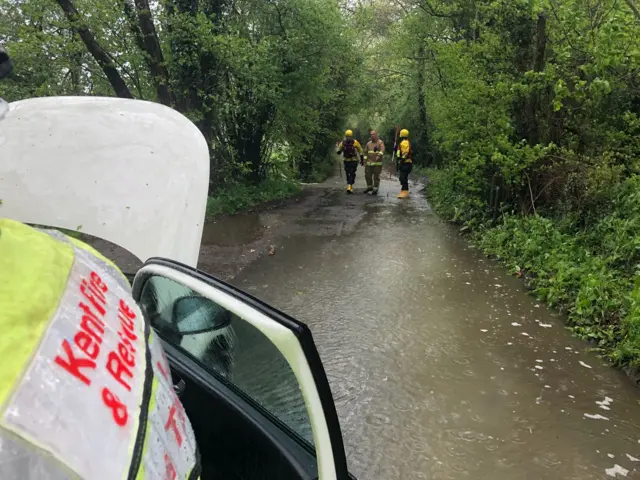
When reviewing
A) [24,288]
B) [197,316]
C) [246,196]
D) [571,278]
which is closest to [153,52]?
[246,196]

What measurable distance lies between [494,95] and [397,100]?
1581 cm

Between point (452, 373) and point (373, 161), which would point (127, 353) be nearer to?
point (452, 373)

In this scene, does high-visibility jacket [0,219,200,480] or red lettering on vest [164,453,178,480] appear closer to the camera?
high-visibility jacket [0,219,200,480]

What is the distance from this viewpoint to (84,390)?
94 centimetres

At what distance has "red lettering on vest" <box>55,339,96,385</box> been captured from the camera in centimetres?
95

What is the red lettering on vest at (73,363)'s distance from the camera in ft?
3.11

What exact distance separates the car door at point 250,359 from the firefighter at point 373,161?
1262cm

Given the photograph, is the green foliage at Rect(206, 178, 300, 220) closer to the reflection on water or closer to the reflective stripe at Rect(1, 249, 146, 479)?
the reflection on water

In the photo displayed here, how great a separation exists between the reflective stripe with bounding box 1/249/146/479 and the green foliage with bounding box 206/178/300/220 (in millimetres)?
9446

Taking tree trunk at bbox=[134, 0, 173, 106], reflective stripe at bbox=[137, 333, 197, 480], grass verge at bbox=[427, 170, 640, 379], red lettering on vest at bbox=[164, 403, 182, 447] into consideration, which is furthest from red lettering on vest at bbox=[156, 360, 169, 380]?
tree trunk at bbox=[134, 0, 173, 106]

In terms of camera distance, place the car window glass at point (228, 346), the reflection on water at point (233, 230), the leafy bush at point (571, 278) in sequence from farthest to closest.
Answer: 1. the reflection on water at point (233, 230)
2. the leafy bush at point (571, 278)
3. the car window glass at point (228, 346)

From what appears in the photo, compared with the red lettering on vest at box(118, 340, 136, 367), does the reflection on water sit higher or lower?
lower

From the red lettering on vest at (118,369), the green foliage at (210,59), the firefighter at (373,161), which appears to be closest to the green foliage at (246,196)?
the green foliage at (210,59)

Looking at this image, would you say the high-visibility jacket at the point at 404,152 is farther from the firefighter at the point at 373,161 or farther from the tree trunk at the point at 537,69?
the tree trunk at the point at 537,69
